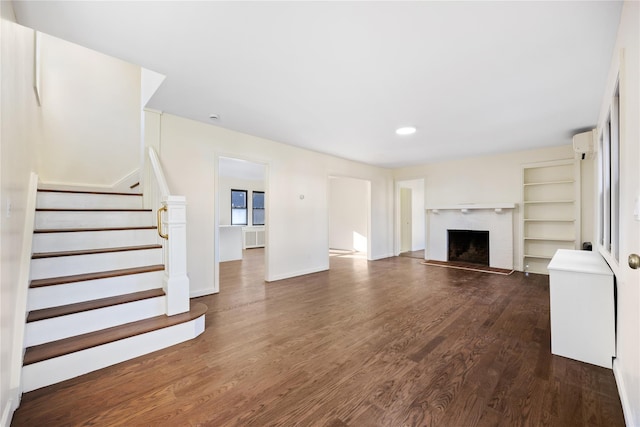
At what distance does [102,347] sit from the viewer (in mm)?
2059

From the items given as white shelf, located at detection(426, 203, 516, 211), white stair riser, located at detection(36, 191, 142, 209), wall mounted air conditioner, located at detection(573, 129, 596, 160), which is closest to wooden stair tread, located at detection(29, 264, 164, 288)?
white stair riser, located at detection(36, 191, 142, 209)

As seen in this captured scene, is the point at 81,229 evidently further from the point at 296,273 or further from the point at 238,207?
the point at 238,207

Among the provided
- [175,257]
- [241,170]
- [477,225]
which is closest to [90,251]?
[175,257]

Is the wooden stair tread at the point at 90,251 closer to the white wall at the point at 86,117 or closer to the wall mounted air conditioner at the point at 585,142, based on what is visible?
the white wall at the point at 86,117

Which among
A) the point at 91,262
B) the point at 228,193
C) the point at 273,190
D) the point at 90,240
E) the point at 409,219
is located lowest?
the point at 91,262

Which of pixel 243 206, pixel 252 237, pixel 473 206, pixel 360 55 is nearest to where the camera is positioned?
pixel 360 55

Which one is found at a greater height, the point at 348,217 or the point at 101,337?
the point at 348,217

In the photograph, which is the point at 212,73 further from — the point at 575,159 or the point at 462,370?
the point at 575,159

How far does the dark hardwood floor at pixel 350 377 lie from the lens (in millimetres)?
1570

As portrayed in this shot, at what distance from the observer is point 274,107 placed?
3.26 meters

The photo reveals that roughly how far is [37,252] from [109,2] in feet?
7.20

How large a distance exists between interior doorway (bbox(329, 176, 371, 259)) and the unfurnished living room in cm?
362

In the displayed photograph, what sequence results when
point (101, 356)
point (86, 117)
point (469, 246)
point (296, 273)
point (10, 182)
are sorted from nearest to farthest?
1. point (10, 182)
2. point (101, 356)
3. point (86, 117)
4. point (296, 273)
5. point (469, 246)

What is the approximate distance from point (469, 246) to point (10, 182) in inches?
283
